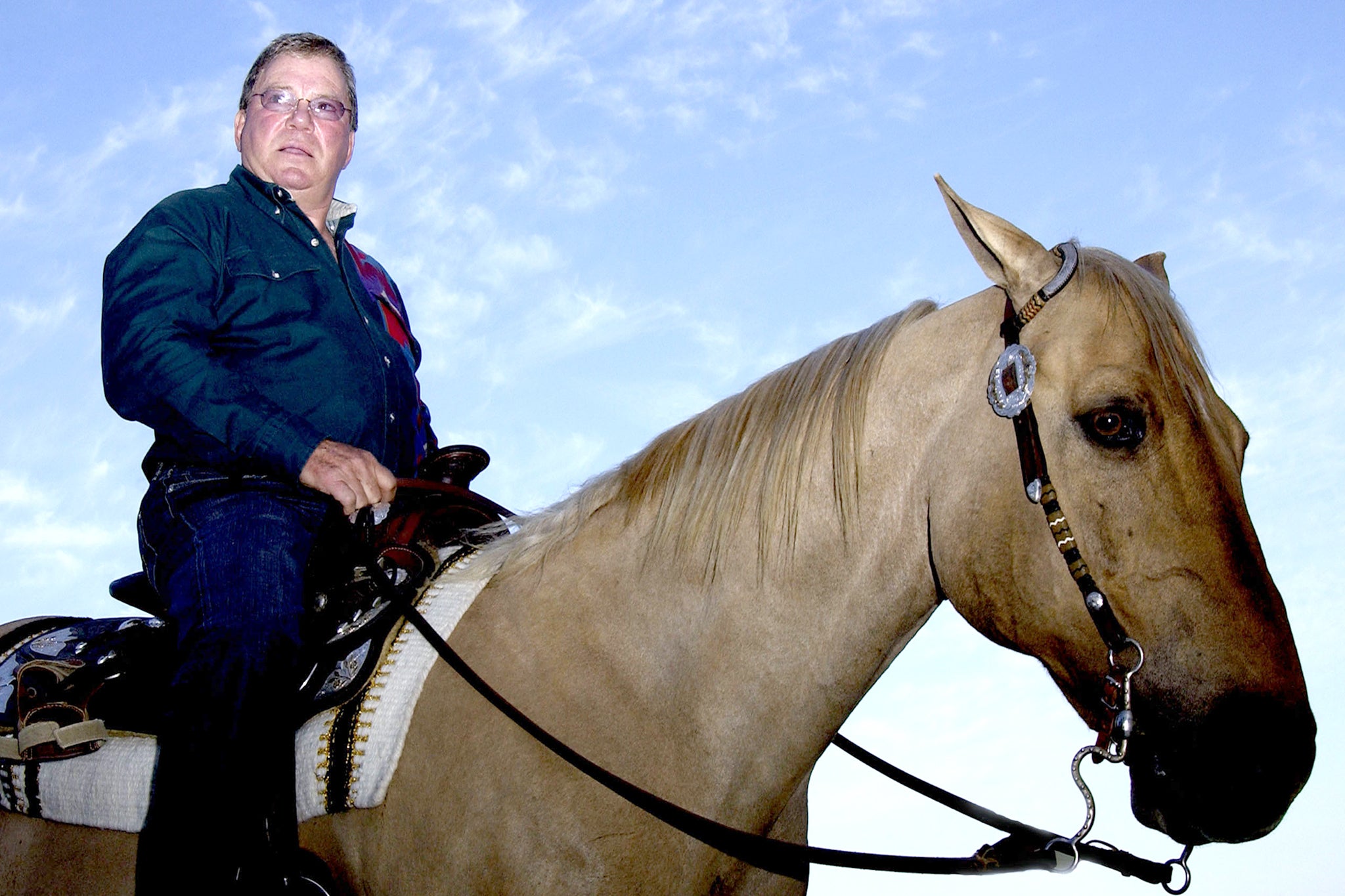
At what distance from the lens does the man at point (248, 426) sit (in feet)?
8.26

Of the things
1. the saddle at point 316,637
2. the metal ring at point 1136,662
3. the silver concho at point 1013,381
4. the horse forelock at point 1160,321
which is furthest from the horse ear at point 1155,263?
the saddle at point 316,637

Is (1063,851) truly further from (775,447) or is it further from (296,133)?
(296,133)

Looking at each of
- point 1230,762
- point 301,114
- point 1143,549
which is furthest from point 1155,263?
point 301,114

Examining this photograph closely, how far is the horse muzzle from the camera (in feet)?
6.82

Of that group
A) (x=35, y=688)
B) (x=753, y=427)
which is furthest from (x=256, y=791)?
(x=753, y=427)

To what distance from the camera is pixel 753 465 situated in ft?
8.79

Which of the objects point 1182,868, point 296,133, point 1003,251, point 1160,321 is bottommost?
point 1182,868

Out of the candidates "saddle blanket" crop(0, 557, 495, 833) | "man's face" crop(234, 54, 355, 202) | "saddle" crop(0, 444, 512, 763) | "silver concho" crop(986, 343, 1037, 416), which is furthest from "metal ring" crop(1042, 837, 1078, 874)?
"man's face" crop(234, 54, 355, 202)

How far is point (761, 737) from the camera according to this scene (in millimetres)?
2504

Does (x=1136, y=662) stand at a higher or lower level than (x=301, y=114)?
lower

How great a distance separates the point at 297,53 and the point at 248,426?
1.51 metres

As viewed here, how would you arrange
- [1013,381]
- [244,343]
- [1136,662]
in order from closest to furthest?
1. [1136,662]
2. [1013,381]
3. [244,343]

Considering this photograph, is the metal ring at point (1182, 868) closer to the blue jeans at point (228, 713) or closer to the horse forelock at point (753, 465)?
the horse forelock at point (753, 465)

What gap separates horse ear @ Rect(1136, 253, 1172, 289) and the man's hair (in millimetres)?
2676
